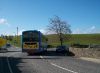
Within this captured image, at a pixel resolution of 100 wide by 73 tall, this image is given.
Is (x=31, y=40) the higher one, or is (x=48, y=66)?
(x=31, y=40)

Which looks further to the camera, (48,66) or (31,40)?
(31,40)

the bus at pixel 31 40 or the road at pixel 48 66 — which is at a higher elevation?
the bus at pixel 31 40

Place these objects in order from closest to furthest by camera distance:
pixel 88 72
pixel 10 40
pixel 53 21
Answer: pixel 88 72 → pixel 53 21 → pixel 10 40

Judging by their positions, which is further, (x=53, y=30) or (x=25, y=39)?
(x=53, y=30)

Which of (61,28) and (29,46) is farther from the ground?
(61,28)

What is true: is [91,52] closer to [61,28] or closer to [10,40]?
[61,28]

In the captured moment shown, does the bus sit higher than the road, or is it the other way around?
the bus

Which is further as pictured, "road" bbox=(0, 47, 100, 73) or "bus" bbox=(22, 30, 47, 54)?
"bus" bbox=(22, 30, 47, 54)

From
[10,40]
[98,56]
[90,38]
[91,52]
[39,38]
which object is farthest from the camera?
[10,40]

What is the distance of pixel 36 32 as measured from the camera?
47.4 m

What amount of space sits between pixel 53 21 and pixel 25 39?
149 feet

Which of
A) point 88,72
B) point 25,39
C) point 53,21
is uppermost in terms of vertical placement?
point 53,21

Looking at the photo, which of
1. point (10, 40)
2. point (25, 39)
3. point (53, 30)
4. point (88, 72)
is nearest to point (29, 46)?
point (25, 39)

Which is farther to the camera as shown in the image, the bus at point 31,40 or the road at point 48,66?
the bus at point 31,40
